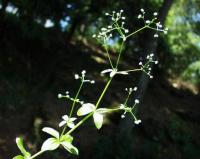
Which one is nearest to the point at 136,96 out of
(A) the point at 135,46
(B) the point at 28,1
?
(B) the point at 28,1

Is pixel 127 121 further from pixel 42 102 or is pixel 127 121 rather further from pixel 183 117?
pixel 183 117

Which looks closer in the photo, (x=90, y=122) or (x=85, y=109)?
(x=85, y=109)

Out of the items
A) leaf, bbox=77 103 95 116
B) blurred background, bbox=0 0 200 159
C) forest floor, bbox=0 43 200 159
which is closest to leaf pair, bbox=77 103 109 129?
leaf, bbox=77 103 95 116

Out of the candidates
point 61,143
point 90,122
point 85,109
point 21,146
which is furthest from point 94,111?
point 90,122

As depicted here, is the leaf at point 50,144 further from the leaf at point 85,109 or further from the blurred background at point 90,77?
the blurred background at point 90,77

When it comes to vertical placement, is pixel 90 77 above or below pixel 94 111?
below

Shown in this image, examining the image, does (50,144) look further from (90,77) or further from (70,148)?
(90,77)

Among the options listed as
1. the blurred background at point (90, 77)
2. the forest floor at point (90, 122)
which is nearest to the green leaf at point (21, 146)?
the forest floor at point (90, 122)

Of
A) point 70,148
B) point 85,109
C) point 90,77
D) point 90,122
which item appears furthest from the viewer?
point 90,77
